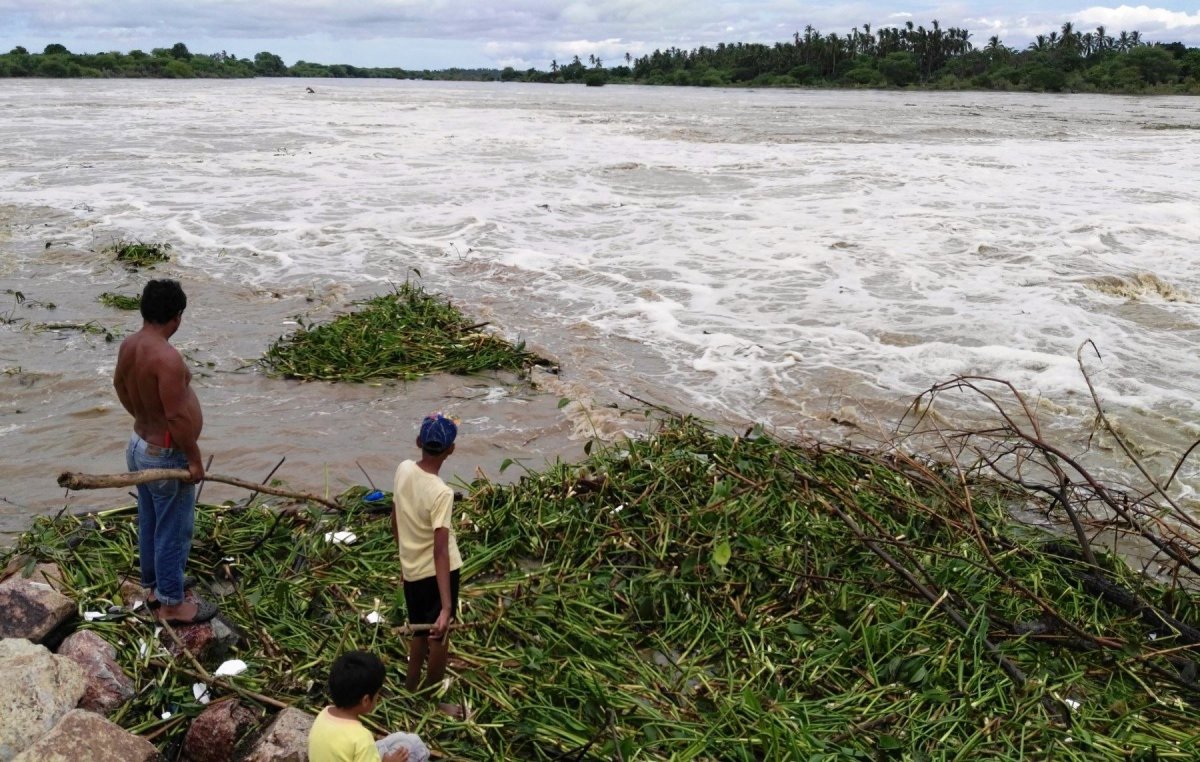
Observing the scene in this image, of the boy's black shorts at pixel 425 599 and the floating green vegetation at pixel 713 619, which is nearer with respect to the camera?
the floating green vegetation at pixel 713 619

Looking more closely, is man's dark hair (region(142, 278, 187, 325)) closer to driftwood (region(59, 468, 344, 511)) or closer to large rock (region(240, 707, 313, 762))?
driftwood (region(59, 468, 344, 511))

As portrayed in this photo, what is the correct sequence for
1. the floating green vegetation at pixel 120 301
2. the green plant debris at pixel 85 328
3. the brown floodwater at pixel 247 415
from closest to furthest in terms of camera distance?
1. the brown floodwater at pixel 247 415
2. the green plant debris at pixel 85 328
3. the floating green vegetation at pixel 120 301

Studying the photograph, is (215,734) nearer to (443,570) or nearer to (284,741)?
(284,741)

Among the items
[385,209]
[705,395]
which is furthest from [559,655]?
[385,209]

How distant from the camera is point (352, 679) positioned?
2355 mm

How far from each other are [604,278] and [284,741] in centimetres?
868

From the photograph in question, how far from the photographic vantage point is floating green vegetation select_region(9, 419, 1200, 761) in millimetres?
2994

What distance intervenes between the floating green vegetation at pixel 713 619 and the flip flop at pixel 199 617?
11 centimetres

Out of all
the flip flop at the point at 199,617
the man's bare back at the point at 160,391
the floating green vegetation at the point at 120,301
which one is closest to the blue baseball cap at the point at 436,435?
the man's bare back at the point at 160,391

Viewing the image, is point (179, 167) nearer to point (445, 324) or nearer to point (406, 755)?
point (445, 324)

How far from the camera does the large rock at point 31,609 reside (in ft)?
10.4

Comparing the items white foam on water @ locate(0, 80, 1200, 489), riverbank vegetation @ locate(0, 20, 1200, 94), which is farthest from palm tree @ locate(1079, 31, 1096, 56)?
white foam on water @ locate(0, 80, 1200, 489)

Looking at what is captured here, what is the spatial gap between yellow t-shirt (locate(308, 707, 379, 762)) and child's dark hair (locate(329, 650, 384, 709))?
0.05 metres

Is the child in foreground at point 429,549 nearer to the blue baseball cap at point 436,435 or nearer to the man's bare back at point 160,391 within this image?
the blue baseball cap at point 436,435
